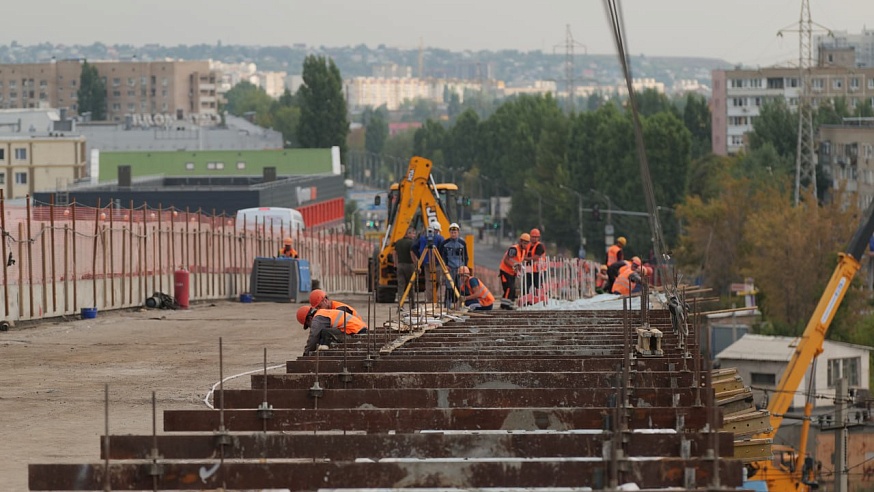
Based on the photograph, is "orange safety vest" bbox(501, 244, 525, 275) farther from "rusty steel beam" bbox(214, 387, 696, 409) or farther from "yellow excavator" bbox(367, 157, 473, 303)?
"rusty steel beam" bbox(214, 387, 696, 409)

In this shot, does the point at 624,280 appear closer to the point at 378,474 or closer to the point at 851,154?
the point at 378,474

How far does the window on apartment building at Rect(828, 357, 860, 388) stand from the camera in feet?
252

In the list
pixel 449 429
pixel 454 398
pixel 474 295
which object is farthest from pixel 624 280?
pixel 449 429

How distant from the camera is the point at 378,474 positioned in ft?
40.9

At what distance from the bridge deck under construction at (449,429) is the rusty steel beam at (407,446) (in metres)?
0.01

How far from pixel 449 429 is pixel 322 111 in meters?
128

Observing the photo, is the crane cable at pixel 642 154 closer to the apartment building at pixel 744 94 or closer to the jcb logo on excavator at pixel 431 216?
the jcb logo on excavator at pixel 431 216

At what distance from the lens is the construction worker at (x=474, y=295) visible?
3192 cm

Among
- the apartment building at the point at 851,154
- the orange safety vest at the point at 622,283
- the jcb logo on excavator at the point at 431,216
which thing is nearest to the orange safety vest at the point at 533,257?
the orange safety vest at the point at 622,283

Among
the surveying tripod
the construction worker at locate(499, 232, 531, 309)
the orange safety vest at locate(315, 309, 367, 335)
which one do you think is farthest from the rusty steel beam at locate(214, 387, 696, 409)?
the construction worker at locate(499, 232, 531, 309)

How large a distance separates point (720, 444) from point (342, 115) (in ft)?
424

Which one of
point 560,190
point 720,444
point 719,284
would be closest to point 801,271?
point 719,284

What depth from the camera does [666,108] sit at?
159375mm

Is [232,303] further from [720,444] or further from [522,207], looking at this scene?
[522,207]
